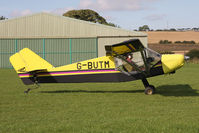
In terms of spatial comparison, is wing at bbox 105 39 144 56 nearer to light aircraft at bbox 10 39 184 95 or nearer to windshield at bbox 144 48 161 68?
light aircraft at bbox 10 39 184 95

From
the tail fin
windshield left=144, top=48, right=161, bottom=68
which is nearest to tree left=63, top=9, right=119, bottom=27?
the tail fin

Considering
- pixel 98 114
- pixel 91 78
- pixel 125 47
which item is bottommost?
pixel 98 114

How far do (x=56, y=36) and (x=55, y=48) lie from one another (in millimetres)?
1543

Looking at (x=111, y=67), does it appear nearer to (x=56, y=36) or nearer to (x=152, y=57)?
(x=152, y=57)

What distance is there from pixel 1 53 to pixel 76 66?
25.8 metres

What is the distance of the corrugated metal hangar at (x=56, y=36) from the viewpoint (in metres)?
→ 35.1

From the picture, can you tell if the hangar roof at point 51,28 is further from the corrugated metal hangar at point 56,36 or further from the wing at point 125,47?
the wing at point 125,47

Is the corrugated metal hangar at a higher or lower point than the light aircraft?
higher

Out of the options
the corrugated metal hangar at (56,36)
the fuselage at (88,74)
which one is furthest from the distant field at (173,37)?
the fuselage at (88,74)

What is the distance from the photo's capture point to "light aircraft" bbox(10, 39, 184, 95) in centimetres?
1130

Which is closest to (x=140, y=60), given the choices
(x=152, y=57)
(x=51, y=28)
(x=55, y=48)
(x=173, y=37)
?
(x=152, y=57)

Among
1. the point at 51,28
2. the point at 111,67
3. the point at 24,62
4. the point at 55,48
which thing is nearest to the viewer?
the point at 111,67

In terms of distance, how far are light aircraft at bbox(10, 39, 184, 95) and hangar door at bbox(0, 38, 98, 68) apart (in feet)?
77.8

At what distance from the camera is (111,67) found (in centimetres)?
1203
